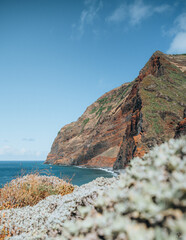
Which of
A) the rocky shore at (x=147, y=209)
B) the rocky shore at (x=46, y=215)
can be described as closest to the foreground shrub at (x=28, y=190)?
the rocky shore at (x=46, y=215)

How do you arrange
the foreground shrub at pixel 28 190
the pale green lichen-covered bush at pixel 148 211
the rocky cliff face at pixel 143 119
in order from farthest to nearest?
the rocky cliff face at pixel 143 119, the foreground shrub at pixel 28 190, the pale green lichen-covered bush at pixel 148 211

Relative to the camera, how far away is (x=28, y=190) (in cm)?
848

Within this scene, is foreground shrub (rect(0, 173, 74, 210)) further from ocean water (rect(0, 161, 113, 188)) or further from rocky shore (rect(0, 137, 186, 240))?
rocky shore (rect(0, 137, 186, 240))

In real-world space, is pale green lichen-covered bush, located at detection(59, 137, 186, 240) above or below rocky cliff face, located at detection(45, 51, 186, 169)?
below

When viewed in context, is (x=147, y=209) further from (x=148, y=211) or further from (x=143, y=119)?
(x=143, y=119)

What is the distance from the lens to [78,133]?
85250 millimetres

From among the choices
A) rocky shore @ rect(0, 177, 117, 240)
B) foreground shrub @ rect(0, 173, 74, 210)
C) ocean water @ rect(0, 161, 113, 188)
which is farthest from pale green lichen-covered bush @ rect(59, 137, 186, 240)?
ocean water @ rect(0, 161, 113, 188)

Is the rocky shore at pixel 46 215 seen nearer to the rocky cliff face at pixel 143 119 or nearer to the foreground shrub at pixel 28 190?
the foreground shrub at pixel 28 190

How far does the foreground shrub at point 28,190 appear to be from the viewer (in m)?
7.61

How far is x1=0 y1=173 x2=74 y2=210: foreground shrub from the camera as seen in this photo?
7605mm

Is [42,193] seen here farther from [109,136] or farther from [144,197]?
[109,136]

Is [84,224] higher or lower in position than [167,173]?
lower

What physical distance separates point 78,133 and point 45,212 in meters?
79.8

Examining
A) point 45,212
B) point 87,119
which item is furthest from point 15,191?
point 87,119
